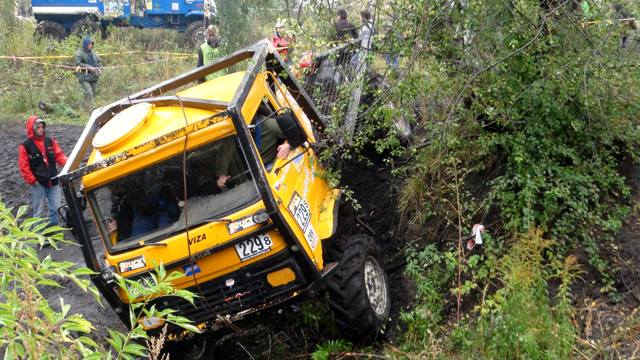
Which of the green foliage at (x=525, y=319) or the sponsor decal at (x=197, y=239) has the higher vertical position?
the sponsor decal at (x=197, y=239)

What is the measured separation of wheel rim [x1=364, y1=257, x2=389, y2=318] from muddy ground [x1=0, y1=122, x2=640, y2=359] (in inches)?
8.1

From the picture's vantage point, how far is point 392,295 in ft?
18.1

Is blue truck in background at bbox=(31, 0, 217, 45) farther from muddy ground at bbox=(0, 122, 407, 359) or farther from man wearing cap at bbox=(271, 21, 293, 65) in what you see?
man wearing cap at bbox=(271, 21, 293, 65)

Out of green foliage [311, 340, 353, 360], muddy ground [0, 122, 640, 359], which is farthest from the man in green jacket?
green foliage [311, 340, 353, 360]

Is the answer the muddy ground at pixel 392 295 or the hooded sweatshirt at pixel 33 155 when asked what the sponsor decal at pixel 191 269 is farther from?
the hooded sweatshirt at pixel 33 155

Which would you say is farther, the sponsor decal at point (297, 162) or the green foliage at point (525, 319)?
the sponsor decal at point (297, 162)

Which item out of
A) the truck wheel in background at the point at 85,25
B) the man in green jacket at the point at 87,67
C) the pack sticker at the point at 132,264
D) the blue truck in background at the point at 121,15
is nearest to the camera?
the pack sticker at the point at 132,264

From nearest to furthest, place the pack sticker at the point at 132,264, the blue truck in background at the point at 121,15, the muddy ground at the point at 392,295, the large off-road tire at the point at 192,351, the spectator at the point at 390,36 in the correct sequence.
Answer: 1. the pack sticker at the point at 132,264
2. the muddy ground at the point at 392,295
3. the large off-road tire at the point at 192,351
4. the spectator at the point at 390,36
5. the blue truck in background at the point at 121,15

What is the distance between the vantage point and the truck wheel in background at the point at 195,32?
17125 mm

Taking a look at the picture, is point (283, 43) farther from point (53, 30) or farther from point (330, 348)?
point (53, 30)

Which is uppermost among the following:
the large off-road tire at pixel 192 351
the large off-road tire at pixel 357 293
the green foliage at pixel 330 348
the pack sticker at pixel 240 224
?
the pack sticker at pixel 240 224

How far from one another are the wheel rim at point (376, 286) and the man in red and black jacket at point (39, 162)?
4.77m

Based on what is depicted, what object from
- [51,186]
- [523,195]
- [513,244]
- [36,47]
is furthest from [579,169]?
[36,47]

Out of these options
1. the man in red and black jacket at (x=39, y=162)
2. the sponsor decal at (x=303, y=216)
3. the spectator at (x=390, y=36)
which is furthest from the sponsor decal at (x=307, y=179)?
the man in red and black jacket at (x=39, y=162)
